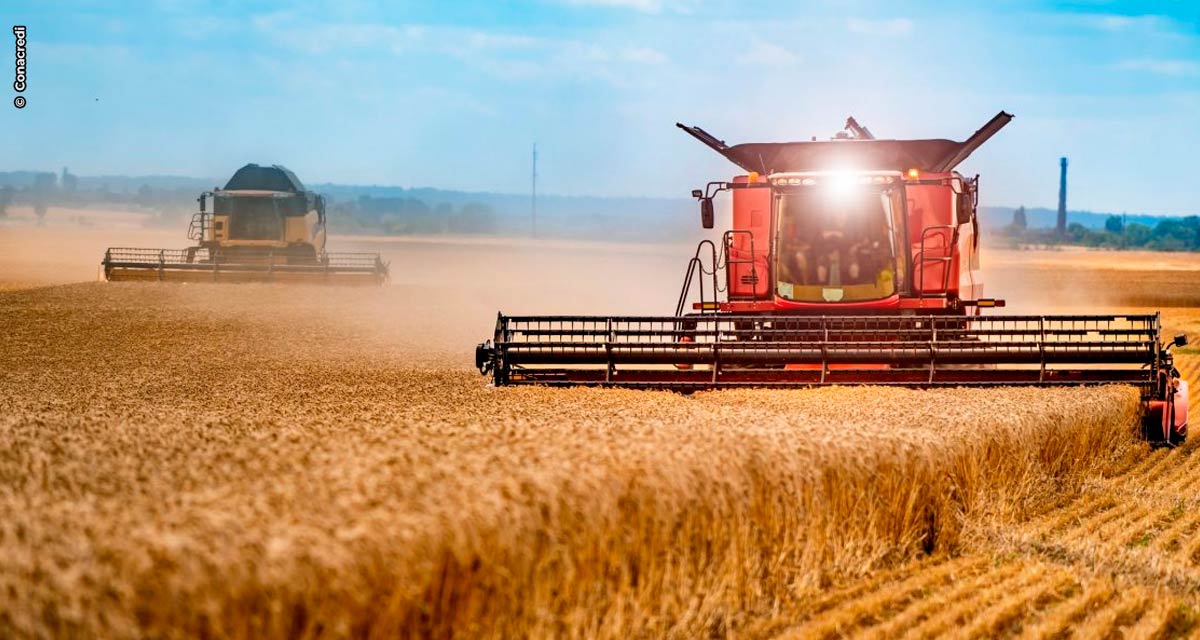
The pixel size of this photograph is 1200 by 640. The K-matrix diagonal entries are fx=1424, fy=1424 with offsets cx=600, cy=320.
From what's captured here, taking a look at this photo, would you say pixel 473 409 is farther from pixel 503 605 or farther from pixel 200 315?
pixel 200 315

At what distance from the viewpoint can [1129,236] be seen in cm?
12231

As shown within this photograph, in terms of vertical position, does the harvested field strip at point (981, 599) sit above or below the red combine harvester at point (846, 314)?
below

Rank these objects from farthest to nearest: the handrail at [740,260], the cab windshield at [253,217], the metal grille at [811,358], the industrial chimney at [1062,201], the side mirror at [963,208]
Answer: the industrial chimney at [1062,201] → the cab windshield at [253,217] → the handrail at [740,260] → the side mirror at [963,208] → the metal grille at [811,358]

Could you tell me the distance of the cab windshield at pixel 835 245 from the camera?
42.3 feet

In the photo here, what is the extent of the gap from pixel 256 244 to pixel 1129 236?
105 metres

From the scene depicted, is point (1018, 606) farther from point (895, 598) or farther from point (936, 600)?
point (895, 598)

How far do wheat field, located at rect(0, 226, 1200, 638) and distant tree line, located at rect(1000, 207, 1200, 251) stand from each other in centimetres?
11356

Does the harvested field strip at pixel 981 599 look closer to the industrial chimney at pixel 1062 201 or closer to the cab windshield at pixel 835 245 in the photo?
the cab windshield at pixel 835 245

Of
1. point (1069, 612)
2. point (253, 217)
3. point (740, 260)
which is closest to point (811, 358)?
point (740, 260)

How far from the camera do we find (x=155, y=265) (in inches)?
1204

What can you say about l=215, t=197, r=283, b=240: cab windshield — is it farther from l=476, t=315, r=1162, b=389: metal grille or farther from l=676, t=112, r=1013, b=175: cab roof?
l=476, t=315, r=1162, b=389: metal grille

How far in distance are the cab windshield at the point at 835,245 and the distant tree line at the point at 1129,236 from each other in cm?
10999

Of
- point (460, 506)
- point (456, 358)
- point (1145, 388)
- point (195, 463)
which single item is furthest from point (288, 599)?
point (456, 358)

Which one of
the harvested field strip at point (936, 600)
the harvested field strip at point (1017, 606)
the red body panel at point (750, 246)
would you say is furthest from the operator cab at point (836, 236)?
the harvested field strip at point (1017, 606)
